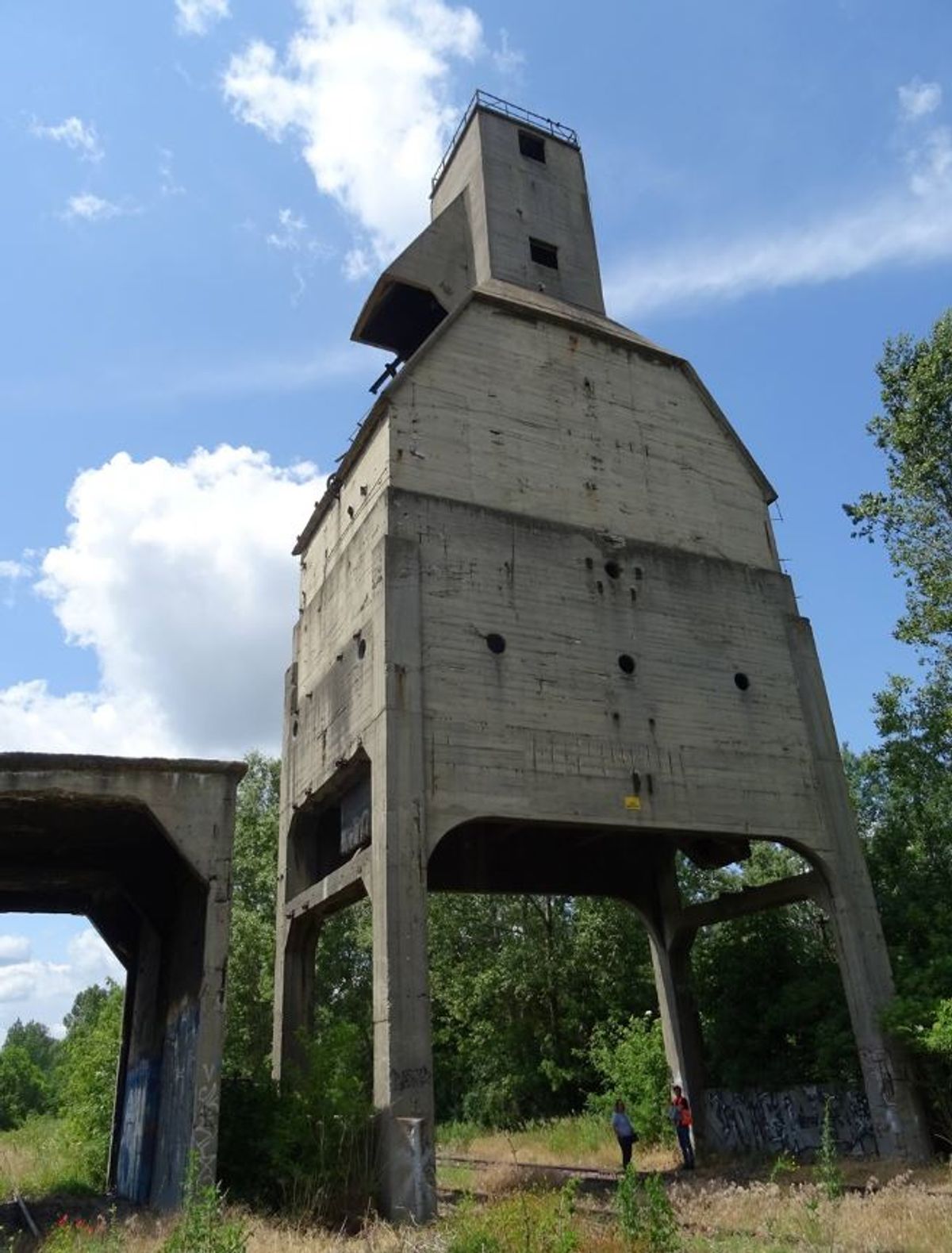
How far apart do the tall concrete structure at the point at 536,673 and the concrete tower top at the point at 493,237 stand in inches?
4.7

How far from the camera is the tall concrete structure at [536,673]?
52.6ft

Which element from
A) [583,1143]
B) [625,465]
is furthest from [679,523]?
[583,1143]

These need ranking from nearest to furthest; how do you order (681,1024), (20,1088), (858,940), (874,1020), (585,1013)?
(874,1020), (858,940), (681,1024), (585,1013), (20,1088)

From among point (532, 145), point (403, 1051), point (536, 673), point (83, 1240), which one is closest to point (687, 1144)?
point (403, 1051)

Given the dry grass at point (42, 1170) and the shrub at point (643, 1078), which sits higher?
the shrub at point (643, 1078)

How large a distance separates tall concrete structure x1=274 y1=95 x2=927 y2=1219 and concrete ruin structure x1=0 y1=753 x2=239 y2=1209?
8.50ft

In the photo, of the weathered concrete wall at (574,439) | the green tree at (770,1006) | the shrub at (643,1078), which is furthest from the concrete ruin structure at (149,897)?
the green tree at (770,1006)

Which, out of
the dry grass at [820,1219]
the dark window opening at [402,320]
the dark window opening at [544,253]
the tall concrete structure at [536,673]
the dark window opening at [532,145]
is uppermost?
the dark window opening at [532,145]

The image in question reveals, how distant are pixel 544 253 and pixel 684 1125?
20589 mm

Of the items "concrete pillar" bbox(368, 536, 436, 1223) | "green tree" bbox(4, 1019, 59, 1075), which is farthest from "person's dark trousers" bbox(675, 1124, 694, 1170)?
"green tree" bbox(4, 1019, 59, 1075)

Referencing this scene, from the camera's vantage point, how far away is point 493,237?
24250 mm

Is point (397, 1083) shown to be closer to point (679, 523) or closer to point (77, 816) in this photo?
point (77, 816)

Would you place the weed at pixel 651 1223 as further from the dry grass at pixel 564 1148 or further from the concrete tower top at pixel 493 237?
the concrete tower top at pixel 493 237

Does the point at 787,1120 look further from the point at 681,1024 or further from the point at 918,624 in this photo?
the point at 918,624
